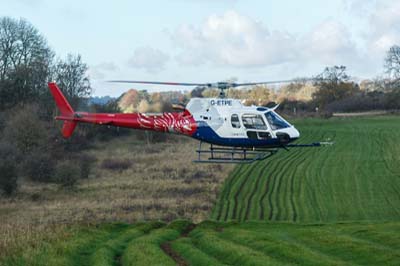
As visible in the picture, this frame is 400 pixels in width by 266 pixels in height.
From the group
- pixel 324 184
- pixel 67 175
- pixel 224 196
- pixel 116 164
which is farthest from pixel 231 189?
pixel 116 164

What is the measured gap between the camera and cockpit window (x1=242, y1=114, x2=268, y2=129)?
27.5 metres

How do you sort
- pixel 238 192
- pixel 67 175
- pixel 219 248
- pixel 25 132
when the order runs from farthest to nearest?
pixel 25 132 < pixel 67 175 < pixel 238 192 < pixel 219 248

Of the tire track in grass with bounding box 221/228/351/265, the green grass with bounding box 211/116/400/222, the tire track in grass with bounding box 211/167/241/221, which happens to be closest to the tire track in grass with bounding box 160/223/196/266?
the tire track in grass with bounding box 221/228/351/265

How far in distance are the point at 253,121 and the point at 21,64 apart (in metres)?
54.6

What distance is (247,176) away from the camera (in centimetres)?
5491

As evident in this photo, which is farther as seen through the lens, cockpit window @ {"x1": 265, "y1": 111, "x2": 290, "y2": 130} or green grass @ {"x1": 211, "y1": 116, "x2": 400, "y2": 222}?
green grass @ {"x1": 211, "y1": 116, "x2": 400, "y2": 222}

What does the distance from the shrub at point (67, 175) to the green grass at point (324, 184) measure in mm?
11198

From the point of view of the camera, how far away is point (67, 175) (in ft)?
169

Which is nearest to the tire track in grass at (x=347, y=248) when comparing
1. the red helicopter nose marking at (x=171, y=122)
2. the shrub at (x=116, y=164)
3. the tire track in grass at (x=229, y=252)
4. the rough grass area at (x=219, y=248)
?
the rough grass area at (x=219, y=248)

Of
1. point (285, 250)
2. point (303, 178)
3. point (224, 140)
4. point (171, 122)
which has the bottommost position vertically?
point (303, 178)

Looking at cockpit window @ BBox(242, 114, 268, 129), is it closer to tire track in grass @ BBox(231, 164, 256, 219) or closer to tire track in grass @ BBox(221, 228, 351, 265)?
tire track in grass @ BBox(221, 228, 351, 265)

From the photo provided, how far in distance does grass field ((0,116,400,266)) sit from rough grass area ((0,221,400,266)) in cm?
5

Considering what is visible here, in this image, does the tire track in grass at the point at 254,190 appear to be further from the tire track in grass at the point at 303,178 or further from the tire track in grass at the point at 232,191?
the tire track in grass at the point at 303,178

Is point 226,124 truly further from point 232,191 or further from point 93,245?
point 232,191
